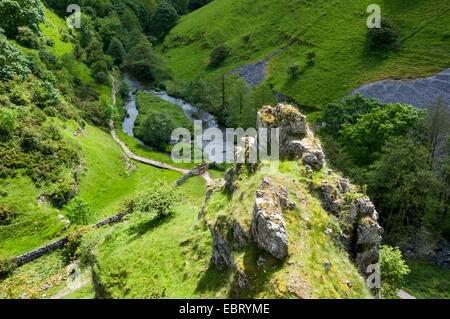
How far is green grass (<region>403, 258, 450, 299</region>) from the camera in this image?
119 feet

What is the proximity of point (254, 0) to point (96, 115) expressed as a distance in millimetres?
101776

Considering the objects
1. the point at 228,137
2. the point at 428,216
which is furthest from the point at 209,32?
the point at 428,216

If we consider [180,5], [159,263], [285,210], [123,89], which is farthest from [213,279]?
[180,5]

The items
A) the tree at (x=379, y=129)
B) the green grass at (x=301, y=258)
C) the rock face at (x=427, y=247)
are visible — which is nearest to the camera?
the green grass at (x=301, y=258)

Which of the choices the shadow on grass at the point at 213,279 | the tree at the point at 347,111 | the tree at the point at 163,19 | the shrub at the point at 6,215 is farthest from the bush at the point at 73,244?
the tree at the point at 163,19

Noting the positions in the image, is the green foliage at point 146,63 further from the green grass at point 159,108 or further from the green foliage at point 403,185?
the green foliage at point 403,185

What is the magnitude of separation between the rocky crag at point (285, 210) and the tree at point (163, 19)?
166 metres

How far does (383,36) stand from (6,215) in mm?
106318

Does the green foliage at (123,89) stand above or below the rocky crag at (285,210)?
above

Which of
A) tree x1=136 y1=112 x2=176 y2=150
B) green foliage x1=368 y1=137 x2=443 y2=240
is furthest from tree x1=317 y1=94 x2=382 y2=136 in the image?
tree x1=136 y1=112 x2=176 y2=150

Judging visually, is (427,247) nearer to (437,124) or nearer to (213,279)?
(437,124)

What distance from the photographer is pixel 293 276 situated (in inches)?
595

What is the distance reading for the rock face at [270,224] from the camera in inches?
643
